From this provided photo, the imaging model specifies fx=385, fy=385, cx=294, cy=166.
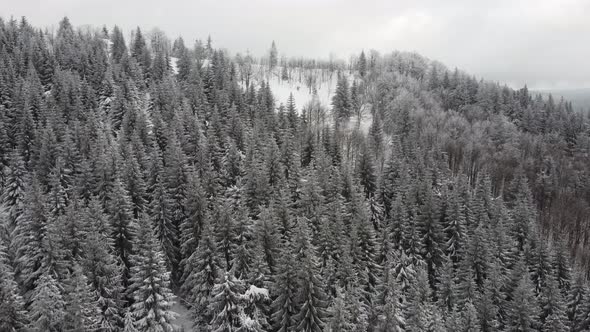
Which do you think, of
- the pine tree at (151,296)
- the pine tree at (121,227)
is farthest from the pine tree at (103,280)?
the pine tree at (121,227)

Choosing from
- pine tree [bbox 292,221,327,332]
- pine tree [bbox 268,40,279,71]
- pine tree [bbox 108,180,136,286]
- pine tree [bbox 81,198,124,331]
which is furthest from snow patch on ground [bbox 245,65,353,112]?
pine tree [bbox 81,198,124,331]

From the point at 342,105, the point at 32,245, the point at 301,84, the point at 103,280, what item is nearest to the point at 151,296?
the point at 103,280

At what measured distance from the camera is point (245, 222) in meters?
34.1

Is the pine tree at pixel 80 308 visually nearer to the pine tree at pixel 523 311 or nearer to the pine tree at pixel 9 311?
the pine tree at pixel 9 311

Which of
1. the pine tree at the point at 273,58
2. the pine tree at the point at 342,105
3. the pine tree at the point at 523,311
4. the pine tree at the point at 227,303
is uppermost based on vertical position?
the pine tree at the point at 273,58

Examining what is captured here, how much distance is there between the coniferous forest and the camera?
29547mm

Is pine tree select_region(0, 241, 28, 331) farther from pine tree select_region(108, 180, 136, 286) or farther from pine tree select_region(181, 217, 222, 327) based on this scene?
pine tree select_region(181, 217, 222, 327)

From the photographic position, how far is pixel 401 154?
7150 cm

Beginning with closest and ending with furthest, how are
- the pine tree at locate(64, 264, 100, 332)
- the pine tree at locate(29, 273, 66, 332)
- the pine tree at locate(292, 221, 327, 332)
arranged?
the pine tree at locate(64, 264, 100, 332)
the pine tree at locate(29, 273, 66, 332)
the pine tree at locate(292, 221, 327, 332)

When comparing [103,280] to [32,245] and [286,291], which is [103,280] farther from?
[286,291]

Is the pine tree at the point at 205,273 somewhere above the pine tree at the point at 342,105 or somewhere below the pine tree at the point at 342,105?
below

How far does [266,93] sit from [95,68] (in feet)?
123

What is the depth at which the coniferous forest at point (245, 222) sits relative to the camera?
96.9 feet

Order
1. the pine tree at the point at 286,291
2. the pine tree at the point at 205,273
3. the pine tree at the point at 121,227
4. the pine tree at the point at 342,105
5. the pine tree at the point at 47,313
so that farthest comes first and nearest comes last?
the pine tree at the point at 342,105, the pine tree at the point at 121,227, the pine tree at the point at 205,273, the pine tree at the point at 286,291, the pine tree at the point at 47,313
